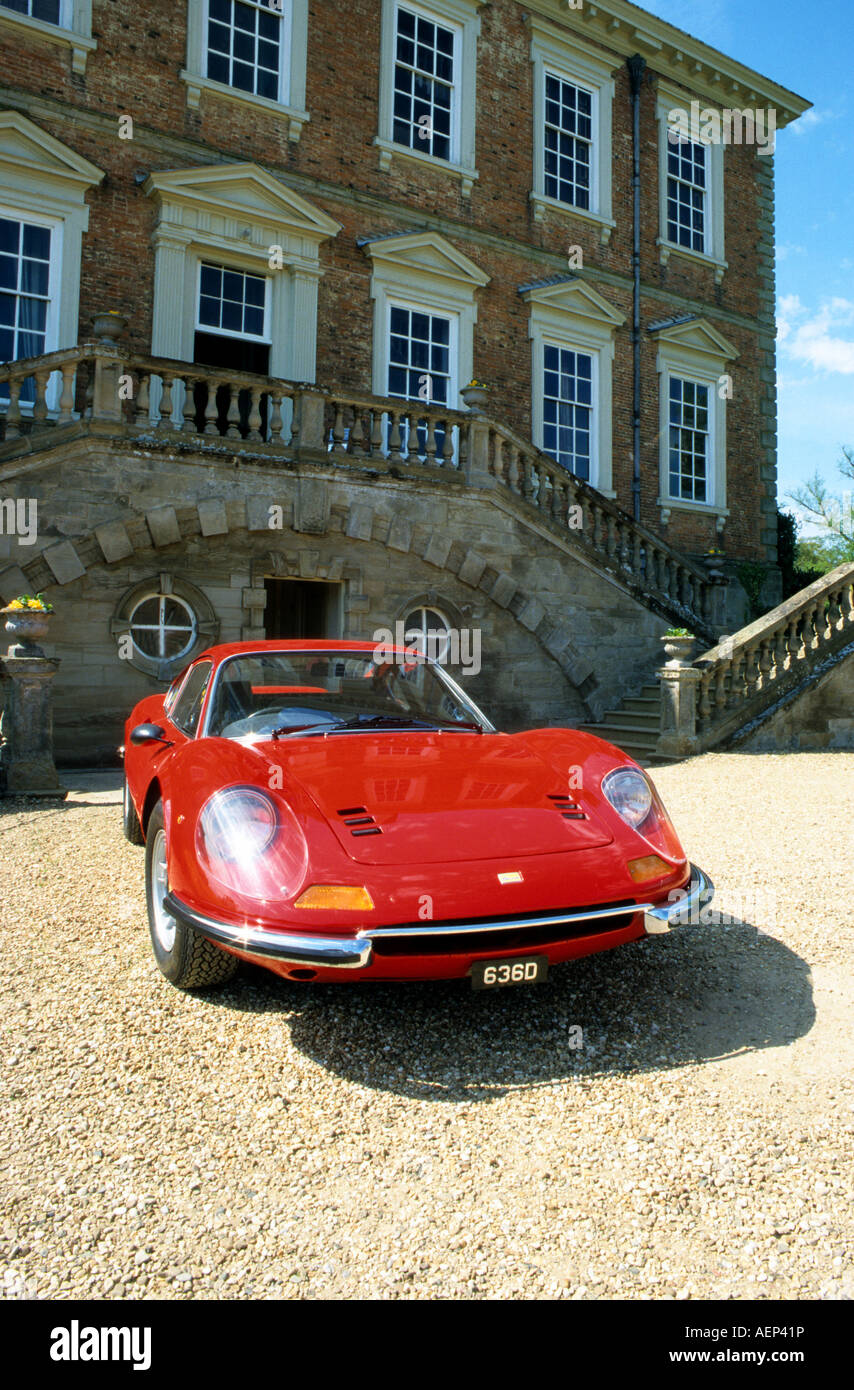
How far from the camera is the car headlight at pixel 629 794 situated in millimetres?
3652

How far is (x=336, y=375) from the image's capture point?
44.3 ft

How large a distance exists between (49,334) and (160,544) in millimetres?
3587

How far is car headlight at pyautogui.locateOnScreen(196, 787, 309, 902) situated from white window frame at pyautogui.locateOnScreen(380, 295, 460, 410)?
11750 millimetres

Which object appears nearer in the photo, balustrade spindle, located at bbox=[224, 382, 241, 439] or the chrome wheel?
the chrome wheel

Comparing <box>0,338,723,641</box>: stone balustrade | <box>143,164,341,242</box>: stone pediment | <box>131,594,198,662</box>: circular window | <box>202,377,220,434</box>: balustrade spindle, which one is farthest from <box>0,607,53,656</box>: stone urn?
<box>143,164,341,242</box>: stone pediment

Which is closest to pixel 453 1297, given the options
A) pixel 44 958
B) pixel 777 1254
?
pixel 777 1254

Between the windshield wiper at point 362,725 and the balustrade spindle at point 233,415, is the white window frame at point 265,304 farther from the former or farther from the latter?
the windshield wiper at point 362,725

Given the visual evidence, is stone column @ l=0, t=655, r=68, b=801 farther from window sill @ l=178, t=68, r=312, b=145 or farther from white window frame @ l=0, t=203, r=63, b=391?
window sill @ l=178, t=68, r=312, b=145

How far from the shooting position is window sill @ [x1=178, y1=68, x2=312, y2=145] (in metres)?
12.4

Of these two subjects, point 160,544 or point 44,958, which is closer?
point 44,958

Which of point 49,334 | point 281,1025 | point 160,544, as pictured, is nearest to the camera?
point 281,1025

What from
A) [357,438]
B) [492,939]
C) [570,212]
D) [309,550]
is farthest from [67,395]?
[570,212]

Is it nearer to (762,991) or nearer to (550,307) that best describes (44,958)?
(762,991)

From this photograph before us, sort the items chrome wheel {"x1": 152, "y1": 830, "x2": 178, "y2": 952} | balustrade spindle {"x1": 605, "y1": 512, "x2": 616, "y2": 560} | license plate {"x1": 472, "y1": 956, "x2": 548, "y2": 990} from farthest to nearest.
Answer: balustrade spindle {"x1": 605, "y1": 512, "x2": 616, "y2": 560} < chrome wheel {"x1": 152, "y1": 830, "x2": 178, "y2": 952} < license plate {"x1": 472, "y1": 956, "x2": 548, "y2": 990}
